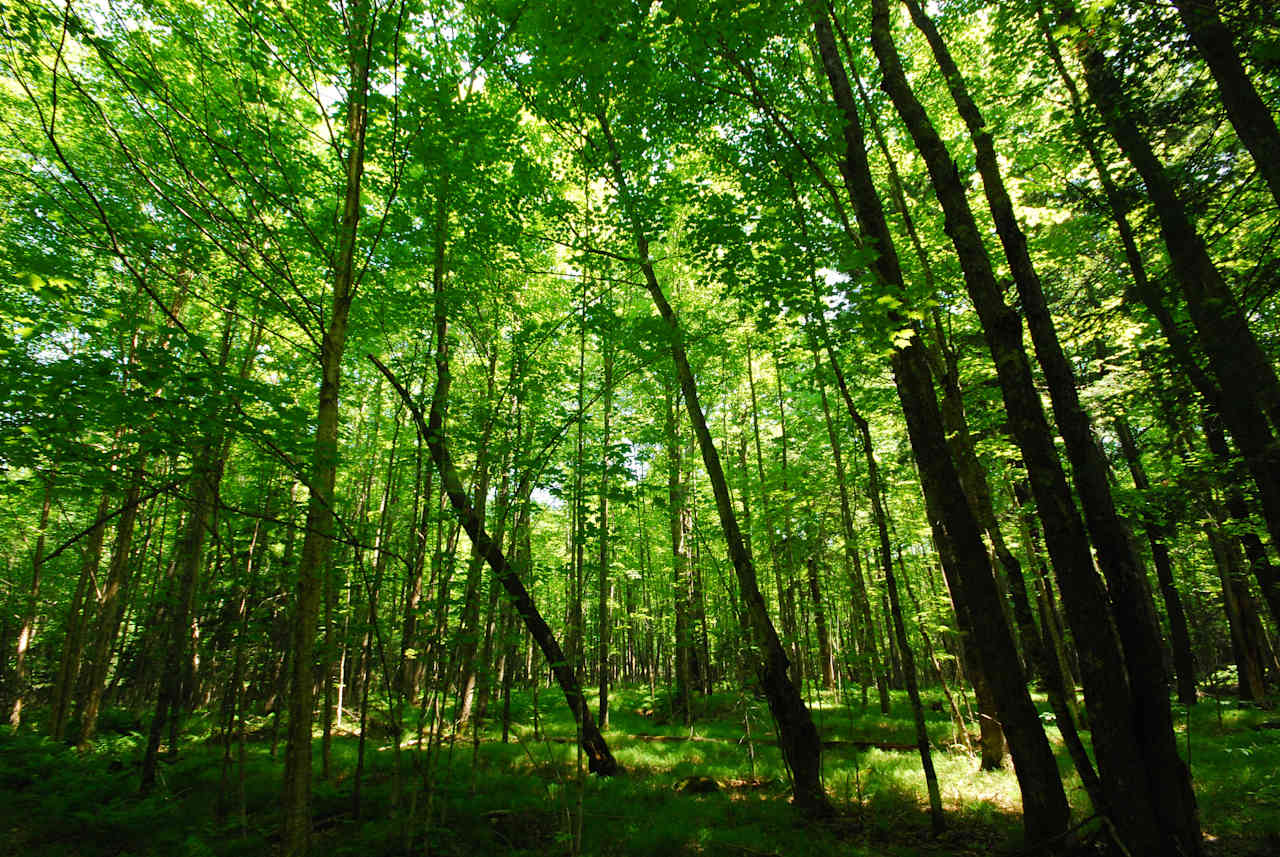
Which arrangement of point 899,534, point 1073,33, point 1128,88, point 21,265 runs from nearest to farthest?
point 21,265 → point 1073,33 → point 1128,88 → point 899,534

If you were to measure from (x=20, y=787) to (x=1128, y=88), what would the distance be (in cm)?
1608

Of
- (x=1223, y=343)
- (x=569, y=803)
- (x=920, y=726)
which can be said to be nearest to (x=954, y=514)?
(x=1223, y=343)

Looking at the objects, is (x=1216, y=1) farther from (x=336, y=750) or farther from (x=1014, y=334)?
(x=336, y=750)

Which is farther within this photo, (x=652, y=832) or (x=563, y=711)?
(x=563, y=711)

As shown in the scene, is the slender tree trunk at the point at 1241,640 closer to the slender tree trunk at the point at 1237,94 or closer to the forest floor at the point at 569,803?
the forest floor at the point at 569,803

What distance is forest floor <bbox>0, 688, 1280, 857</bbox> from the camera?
5375 millimetres

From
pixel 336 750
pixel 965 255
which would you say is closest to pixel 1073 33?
pixel 965 255

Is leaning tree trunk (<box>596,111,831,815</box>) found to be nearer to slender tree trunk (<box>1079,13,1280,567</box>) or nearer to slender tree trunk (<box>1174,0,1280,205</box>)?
slender tree trunk (<box>1079,13,1280,567</box>)

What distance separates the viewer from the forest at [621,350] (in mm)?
3615

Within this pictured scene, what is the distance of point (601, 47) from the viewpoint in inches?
218

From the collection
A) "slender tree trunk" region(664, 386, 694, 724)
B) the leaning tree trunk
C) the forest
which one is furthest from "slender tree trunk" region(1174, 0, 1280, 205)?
"slender tree trunk" region(664, 386, 694, 724)

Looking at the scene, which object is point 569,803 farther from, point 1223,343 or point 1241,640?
point 1241,640

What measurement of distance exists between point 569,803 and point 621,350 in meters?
6.27

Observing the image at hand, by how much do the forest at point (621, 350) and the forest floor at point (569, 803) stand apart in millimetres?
82
